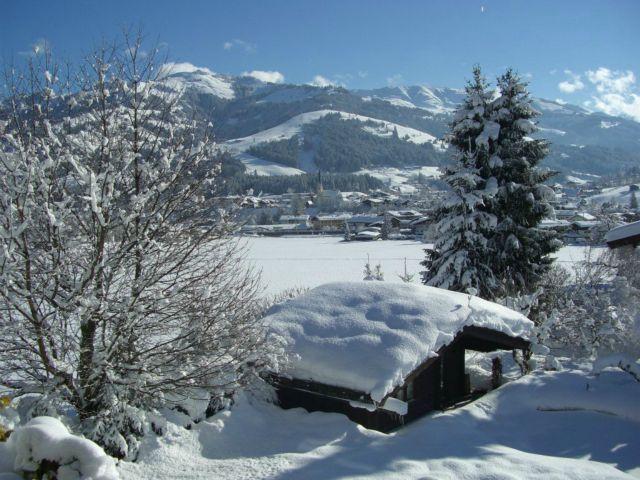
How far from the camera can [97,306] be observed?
21.4 feet

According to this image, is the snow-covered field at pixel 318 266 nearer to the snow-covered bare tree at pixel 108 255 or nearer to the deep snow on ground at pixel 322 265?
the deep snow on ground at pixel 322 265

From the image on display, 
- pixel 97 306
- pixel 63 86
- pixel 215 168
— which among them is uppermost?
pixel 63 86

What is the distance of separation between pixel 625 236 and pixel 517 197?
258 inches

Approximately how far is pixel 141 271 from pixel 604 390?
10.4 meters

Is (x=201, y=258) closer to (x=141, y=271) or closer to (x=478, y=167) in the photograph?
(x=141, y=271)

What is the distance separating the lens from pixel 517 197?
Answer: 1825 cm

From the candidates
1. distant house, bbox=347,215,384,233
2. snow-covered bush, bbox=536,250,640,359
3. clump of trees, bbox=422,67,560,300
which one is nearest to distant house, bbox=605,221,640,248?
snow-covered bush, bbox=536,250,640,359

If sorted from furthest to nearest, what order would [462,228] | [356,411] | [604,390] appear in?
[462,228]
[604,390]
[356,411]

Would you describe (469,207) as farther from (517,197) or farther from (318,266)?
(318,266)

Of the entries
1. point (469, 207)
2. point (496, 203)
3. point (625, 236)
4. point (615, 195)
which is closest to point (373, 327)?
point (625, 236)

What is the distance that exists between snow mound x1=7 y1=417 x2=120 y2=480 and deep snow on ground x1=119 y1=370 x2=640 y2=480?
138 cm

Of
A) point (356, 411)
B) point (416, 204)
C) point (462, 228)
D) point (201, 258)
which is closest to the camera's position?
point (201, 258)

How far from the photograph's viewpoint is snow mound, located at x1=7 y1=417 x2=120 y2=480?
5.59m

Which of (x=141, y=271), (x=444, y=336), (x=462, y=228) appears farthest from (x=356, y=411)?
(x=462, y=228)
